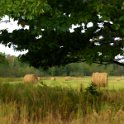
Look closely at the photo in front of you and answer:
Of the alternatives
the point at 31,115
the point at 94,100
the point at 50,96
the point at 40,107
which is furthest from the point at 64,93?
the point at 31,115

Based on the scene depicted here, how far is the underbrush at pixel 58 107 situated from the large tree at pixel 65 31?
1125 millimetres

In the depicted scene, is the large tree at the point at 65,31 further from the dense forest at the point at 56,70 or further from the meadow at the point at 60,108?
the dense forest at the point at 56,70

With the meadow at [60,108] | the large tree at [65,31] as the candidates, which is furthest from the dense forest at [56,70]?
the large tree at [65,31]

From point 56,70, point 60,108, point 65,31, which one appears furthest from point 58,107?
point 56,70

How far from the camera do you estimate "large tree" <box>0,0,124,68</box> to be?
8750 mm

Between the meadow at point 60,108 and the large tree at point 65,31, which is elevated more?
the large tree at point 65,31

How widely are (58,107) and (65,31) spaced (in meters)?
2.79

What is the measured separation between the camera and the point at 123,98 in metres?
14.2

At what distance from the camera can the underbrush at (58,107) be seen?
10.2 meters

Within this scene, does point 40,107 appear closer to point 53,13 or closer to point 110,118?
point 110,118

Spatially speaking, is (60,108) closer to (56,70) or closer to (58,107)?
(58,107)

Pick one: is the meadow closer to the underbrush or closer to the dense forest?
the underbrush

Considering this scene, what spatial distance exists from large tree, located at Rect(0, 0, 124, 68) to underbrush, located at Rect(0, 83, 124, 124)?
3.69ft

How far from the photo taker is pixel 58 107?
39.0 feet
